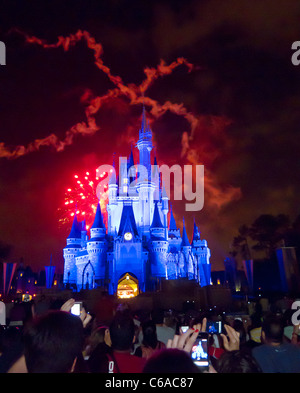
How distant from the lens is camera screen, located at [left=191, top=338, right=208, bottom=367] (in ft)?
18.1

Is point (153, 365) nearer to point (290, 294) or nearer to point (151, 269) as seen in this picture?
point (290, 294)

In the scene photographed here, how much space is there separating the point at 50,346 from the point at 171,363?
1.16 metres

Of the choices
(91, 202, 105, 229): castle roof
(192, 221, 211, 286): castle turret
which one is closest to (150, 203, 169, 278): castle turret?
(91, 202, 105, 229): castle roof

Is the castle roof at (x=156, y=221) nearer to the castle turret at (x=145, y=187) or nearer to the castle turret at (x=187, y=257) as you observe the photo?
the castle turret at (x=145, y=187)

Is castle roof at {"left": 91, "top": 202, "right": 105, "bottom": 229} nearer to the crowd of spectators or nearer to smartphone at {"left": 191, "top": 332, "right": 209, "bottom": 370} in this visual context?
the crowd of spectators

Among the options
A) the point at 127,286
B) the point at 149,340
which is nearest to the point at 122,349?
the point at 149,340

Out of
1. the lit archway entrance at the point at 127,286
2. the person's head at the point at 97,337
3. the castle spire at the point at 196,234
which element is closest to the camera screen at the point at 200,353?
the person's head at the point at 97,337

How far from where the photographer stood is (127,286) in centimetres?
6688

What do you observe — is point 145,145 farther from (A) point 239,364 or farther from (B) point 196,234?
(A) point 239,364

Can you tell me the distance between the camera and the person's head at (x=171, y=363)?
3.03 meters

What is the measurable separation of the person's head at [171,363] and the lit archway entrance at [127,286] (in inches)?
2575

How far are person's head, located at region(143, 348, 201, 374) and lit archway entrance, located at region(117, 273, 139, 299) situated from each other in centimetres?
6541

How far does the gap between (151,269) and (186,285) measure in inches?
836
